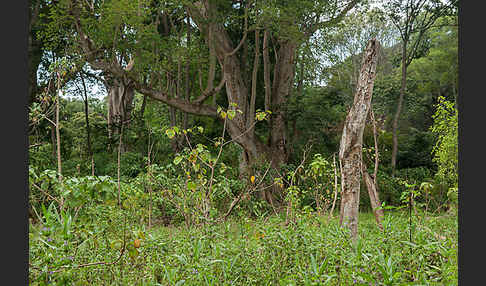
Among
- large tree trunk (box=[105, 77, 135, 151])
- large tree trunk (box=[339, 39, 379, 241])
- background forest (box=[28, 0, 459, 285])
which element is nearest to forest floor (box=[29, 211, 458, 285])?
background forest (box=[28, 0, 459, 285])

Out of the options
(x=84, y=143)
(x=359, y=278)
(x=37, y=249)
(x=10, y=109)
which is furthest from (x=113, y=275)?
(x=84, y=143)

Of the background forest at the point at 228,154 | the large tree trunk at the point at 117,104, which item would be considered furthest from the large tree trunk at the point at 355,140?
the large tree trunk at the point at 117,104

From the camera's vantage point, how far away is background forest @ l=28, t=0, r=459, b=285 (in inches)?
82.3

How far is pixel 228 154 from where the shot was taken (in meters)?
9.52

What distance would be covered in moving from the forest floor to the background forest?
0.05ft

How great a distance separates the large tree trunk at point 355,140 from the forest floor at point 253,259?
0.40m

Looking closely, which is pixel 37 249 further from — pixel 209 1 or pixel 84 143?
pixel 84 143

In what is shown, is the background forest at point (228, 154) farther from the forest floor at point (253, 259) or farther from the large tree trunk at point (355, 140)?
the large tree trunk at point (355, 140)

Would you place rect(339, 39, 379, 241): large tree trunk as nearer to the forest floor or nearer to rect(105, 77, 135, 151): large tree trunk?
the forest floor

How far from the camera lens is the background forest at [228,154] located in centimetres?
209

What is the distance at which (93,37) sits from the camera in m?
7.21

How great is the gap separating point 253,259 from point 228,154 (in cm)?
717

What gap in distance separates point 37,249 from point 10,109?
127cm

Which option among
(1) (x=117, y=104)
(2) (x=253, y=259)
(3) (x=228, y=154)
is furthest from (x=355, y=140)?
(1) (x=117, y=104)
